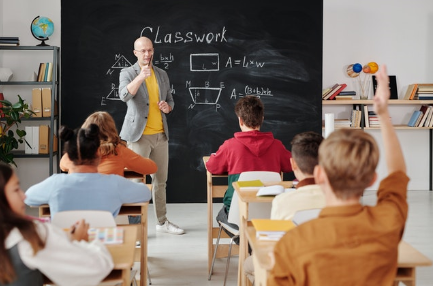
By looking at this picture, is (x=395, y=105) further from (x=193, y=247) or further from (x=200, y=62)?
(x=193, y=247)

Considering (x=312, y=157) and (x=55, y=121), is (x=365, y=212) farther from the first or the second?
(x=55, y=121)

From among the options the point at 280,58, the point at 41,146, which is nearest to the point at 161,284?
Answer: the point at 41,146

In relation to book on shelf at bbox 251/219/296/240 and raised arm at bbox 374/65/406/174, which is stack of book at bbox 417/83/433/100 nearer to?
book on shelf at bbox 251/219/296/240

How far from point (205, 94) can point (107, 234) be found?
14.8 feet

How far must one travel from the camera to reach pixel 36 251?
6.42 feet

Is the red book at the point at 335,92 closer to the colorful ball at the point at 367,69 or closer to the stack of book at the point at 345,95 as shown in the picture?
the stack of book at the point at 345,95

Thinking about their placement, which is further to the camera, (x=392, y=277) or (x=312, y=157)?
(x=312, y=157)

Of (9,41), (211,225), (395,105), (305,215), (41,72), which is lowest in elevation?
(211,225)

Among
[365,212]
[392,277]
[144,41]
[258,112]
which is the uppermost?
[144,41]

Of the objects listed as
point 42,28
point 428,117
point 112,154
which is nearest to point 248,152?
point 112,154

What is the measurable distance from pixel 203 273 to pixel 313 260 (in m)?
2.54

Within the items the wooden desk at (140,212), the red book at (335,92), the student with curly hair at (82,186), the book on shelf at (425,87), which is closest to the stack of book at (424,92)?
the book on shelf at (425,87)

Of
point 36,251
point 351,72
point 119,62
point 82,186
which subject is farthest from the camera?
point 351,72

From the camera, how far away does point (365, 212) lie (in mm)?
1874
